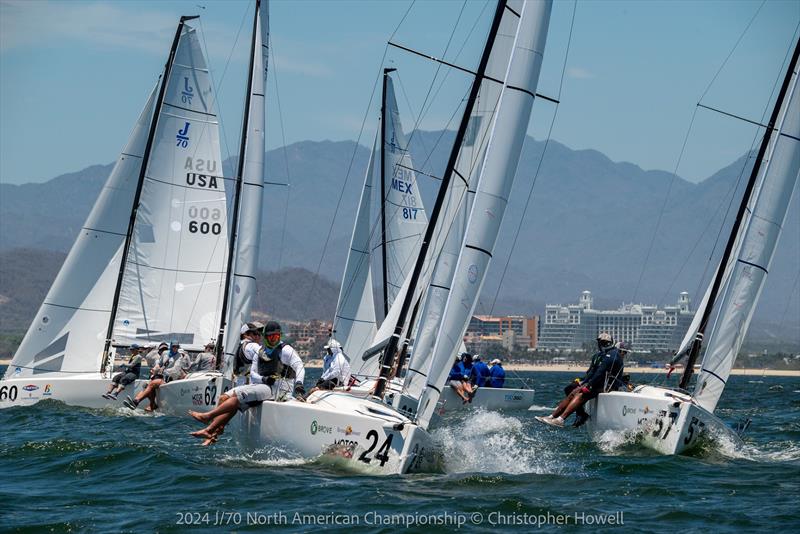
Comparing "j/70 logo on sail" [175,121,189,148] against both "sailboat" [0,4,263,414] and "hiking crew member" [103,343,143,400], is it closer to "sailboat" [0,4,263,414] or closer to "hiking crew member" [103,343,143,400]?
"sailboat" [0,4,263,414]

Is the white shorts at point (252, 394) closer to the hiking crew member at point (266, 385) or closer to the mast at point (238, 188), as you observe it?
the hiking crew member at point (266, 385)

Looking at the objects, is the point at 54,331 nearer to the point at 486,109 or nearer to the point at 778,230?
the point at 486,109

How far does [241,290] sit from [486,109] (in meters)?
7.51

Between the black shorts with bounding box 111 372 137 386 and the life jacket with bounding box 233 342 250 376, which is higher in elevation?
the life jacket with bounding box 233 342 250 376

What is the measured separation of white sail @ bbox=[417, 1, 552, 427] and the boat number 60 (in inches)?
471

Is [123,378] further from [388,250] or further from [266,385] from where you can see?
[266,385]

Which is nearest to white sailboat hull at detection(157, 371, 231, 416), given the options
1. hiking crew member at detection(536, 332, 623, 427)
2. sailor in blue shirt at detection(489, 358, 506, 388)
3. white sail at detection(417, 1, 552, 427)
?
hiking crew member at detection(536, 332, 623, 427)

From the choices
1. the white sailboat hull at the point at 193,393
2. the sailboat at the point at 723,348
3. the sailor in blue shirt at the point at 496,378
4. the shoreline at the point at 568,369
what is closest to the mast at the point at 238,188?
the white sailboat hull at the point at 193,393

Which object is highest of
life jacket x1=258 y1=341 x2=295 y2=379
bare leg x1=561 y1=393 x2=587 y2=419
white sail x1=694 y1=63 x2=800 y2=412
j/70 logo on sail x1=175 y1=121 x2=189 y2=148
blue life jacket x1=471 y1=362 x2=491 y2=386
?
white sail x1=694 y1=63 x2=800 y2=412

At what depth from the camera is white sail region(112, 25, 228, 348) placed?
84.1 ft

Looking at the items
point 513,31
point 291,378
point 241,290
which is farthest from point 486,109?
point 241,290

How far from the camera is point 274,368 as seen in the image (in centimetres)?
1357

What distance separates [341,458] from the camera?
1308cm

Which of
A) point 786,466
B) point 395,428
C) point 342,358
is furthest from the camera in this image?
point 342,358
